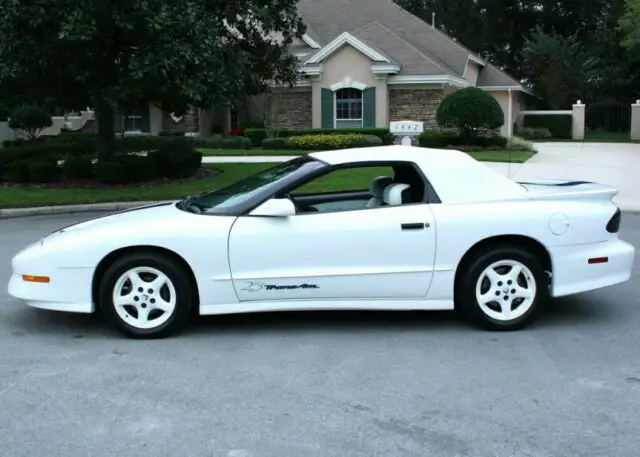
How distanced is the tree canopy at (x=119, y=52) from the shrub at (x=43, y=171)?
4.32 feet

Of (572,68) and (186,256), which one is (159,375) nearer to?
(186,256)

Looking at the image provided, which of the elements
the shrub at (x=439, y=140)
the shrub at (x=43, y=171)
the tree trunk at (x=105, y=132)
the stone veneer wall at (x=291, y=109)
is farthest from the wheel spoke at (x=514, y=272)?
the stone veneer wall at (x=291, y=109)

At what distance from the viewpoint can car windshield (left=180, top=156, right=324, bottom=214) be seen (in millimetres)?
6008

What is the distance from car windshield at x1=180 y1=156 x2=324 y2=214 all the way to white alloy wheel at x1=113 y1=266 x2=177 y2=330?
67 centimetres

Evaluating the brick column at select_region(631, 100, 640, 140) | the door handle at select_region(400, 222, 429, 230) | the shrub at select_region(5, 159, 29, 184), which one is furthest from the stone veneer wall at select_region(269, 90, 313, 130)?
the door handle at select_region(400, 222, 429, 230)

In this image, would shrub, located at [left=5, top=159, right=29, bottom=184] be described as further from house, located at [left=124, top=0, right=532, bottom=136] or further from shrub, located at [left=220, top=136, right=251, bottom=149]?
house, located at [left=124, top=0, right=532, bottom=136]

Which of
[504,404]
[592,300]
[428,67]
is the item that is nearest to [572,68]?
[428,67]

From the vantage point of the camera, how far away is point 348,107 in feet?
107

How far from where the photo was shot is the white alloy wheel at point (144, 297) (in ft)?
18.9

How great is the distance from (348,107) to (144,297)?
27.7m

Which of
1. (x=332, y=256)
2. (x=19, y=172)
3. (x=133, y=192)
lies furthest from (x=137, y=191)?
(x=332, y=256)

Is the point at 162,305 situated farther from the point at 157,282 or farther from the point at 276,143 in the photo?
the point at 276,143

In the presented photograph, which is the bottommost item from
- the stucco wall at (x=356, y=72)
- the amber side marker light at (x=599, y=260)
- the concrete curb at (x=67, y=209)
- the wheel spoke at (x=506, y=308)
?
the concrete curb at (x=67, y=209)

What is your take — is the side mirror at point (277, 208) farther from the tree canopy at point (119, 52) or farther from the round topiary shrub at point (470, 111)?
the round topiary shrub at point (470, 111)
